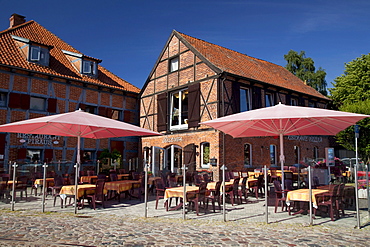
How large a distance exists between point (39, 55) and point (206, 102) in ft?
31.1

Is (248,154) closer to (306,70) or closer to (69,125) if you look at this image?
(69,125)

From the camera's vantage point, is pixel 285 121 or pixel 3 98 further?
pixel 3 98

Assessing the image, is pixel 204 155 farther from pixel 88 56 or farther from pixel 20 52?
pixel 20 52

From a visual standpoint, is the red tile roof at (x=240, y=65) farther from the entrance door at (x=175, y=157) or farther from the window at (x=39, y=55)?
the window at (x=39, y=55)

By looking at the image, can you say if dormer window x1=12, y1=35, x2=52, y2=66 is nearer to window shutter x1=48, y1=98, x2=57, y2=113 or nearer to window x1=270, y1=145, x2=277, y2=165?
window shutter x1=48, y1=98, x2=57, y2=113

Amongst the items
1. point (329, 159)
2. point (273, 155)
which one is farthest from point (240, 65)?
point (329, 159)

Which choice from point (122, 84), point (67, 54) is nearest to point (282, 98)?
point (122, 84)

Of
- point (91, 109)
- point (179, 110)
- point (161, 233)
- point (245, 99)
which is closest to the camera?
point (161, 233)

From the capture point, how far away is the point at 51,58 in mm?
18594

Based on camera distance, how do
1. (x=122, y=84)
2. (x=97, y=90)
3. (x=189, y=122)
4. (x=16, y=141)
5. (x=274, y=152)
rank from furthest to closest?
(x=122, y=84)
(x=97, y=90)
(x=274, y=152)
(x=189, y=122)
(x=16, y=141)

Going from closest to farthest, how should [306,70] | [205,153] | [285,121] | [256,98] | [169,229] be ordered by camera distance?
1. [169,229]
2. [285,121]
3. [205,153]
4. [256,98]
5. [306,70]

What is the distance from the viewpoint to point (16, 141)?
15.6 meters

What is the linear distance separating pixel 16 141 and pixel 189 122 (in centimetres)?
876

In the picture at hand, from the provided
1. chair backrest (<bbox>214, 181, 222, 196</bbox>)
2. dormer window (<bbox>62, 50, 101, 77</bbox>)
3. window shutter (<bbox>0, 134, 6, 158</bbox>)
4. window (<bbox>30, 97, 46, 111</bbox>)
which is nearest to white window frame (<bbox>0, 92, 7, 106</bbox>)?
window (<bbox>30, 97, 46, 111</bbox>)
